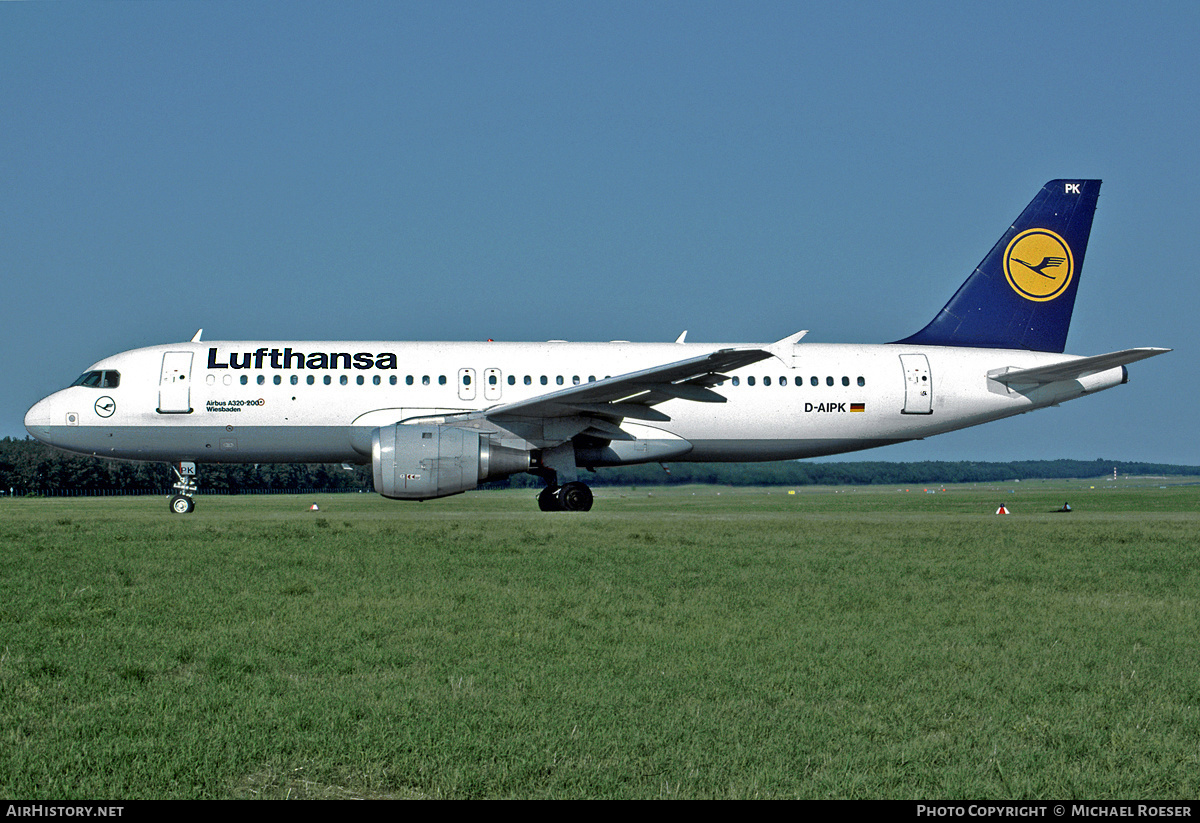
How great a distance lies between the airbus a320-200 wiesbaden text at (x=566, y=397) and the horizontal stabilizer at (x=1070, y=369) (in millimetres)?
52

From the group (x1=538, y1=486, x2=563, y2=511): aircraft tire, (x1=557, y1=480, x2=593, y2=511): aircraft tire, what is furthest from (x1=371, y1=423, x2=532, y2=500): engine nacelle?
(x1=538, y1=486, x2=563, y2=511): aircraft tire

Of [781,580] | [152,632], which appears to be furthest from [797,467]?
[152,632]

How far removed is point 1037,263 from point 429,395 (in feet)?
50.1

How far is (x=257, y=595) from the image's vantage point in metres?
8.79

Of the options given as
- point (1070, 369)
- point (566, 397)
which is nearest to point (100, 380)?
point (566, 397)

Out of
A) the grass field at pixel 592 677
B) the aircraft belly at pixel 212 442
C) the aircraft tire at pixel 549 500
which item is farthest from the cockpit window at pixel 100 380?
the grass field at pixel 592 677

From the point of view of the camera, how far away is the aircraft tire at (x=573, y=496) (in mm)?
21094

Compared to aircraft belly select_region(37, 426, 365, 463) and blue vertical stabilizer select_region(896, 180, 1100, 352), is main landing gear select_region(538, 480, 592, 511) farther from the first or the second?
blue vertical stabilizer select_region(896, 180, 1100, 352)

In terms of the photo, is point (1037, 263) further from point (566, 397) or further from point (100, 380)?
point (100, 380)

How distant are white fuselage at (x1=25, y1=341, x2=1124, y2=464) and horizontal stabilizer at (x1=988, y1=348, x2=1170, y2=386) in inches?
8.8

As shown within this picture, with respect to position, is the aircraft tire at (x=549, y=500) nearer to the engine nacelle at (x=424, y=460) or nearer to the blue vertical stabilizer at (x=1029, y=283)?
the engine nacelle at (x=424, y=460)

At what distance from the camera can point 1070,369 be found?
22.9 m
